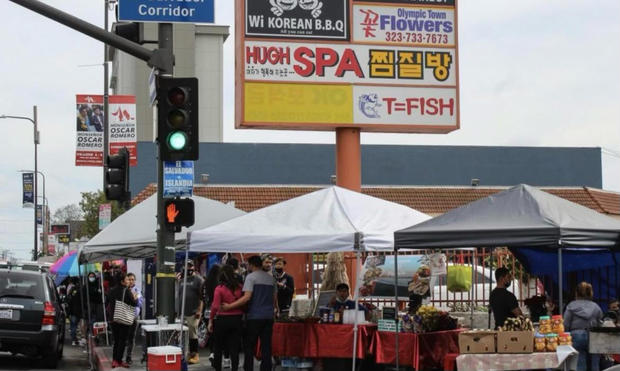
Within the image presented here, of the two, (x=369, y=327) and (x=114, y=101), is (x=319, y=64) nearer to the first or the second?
(x=114, y=101)

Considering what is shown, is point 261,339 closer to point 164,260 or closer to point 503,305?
point 164,260

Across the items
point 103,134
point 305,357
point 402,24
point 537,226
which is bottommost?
point 305,357

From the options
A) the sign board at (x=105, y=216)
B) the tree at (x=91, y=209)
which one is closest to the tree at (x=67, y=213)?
the tree at (x=91, y=209)

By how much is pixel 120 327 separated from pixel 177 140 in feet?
22.2

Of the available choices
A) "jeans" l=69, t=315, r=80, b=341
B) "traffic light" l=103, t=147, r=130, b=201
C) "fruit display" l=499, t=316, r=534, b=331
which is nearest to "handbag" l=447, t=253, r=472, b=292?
"fruit display" l=499, t=316, r=534, b=331

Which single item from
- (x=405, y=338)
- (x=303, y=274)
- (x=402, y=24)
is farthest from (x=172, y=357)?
(x=303, y=274)

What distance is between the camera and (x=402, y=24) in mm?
25109

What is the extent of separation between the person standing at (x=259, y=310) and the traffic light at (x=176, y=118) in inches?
125

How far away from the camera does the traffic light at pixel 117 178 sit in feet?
47.4

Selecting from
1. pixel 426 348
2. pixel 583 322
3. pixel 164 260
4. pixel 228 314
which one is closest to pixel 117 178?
pixel 164 260

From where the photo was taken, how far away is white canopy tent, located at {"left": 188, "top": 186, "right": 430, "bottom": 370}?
591 inches

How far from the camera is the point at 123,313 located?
18.9 m

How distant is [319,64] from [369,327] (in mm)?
10191

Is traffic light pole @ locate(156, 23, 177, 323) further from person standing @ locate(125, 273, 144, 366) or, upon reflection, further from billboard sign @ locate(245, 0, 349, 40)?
billboard sign @ locate(245, 0, 349, 40)
